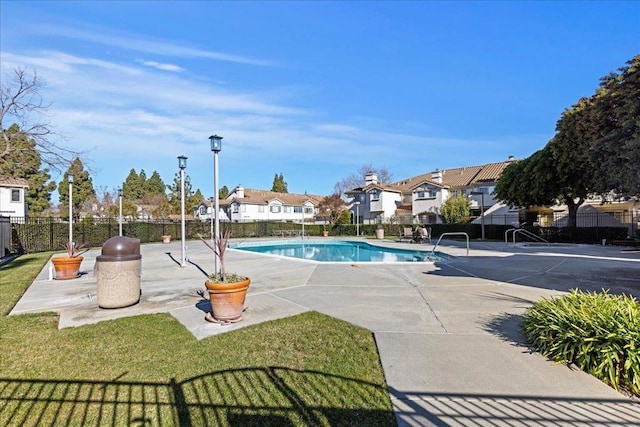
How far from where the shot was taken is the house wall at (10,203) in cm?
2767

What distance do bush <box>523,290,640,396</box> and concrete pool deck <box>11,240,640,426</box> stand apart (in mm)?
186

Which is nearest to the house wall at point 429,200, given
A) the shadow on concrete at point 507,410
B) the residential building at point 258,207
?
the residential building at point 258,207

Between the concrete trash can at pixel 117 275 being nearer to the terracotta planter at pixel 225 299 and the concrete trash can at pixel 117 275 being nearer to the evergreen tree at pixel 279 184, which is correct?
the terracotta planter at pixel 225 299

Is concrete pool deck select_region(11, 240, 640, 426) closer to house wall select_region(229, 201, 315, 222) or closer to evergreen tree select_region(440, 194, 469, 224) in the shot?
evergreen tree select_region(440, 194, 469, 224)

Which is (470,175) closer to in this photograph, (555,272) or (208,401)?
(555,272)

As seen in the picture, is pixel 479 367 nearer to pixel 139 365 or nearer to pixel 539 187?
pixel 139 365

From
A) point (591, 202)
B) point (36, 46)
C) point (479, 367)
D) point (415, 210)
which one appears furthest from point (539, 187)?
point (36, 46)

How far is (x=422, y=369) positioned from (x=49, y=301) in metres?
7.15

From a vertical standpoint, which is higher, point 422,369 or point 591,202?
point 591,202

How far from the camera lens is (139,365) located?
351cm

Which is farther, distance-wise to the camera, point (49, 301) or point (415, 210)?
point (415, 210)

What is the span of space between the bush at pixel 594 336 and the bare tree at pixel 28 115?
16.3 meters

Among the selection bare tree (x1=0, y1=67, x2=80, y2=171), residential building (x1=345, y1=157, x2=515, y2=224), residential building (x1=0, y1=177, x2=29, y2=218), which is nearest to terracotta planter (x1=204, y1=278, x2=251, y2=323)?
bare tree (x1=0, y1=67, x2=80, y2=171)

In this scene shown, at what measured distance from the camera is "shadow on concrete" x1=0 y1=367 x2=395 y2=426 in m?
2.57
